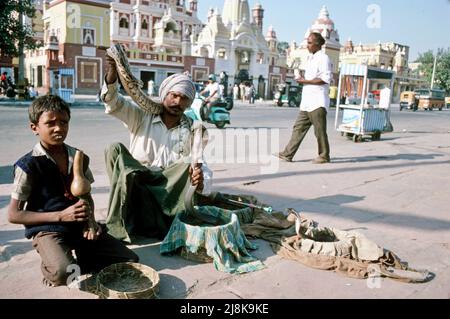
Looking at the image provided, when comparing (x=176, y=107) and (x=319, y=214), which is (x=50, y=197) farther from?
(x=319, y=214)

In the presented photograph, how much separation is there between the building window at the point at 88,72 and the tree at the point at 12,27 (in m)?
10.9

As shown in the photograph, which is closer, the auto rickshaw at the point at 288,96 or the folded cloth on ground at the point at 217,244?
the folded cloth on ground at the point at 217,244

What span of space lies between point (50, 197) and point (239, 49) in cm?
3762

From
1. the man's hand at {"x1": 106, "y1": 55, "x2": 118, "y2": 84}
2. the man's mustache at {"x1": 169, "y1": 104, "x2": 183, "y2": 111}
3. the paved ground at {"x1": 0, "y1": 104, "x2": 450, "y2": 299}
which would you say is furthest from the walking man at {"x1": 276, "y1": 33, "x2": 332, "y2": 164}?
the man's hand at {"x1": 106, "y1": 55, "x2": 118, "y2": 84}

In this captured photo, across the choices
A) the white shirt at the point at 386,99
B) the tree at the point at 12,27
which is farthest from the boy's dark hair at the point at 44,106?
the tree at the point at 12,27

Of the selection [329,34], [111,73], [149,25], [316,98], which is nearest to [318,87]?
[316,98]

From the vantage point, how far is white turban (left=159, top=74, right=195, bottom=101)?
2.93 metres

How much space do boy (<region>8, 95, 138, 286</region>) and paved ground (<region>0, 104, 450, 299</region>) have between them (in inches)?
8.2

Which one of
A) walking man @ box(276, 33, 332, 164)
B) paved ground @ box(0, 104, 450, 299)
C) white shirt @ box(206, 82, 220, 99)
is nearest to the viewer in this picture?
paved ground @ box(0, 104, 450, 299)

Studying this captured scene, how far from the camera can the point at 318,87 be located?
5.99m

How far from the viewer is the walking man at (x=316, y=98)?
592 cm

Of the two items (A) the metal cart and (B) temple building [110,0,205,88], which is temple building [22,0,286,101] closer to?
(B) temple building [110,0,205,88]

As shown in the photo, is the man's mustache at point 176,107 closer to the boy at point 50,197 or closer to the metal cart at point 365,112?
the boy at point 50,197

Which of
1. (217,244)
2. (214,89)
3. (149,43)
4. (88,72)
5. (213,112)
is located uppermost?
(149,43)
